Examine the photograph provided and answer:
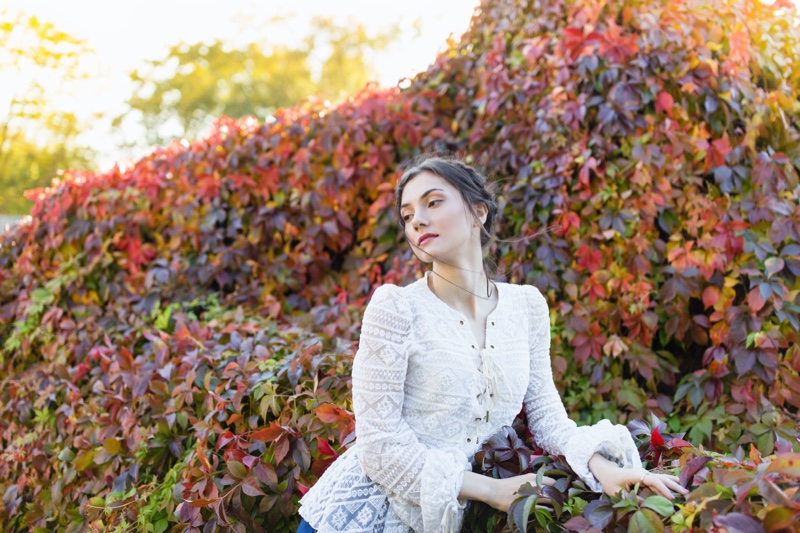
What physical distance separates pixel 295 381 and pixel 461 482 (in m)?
0.98

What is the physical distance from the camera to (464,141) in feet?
12.3

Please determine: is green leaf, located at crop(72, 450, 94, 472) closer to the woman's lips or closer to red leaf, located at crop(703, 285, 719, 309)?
the woman's lips

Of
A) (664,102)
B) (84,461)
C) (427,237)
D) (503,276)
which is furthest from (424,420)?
(664,102)

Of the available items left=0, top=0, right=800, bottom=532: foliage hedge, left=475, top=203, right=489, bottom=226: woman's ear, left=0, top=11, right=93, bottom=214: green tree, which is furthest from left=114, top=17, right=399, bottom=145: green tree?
left=475, top=203, right=489, bottom=226: woman's ear

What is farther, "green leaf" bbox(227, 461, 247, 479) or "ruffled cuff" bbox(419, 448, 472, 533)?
"green leaf" bbox(227, 461, 247, 479)

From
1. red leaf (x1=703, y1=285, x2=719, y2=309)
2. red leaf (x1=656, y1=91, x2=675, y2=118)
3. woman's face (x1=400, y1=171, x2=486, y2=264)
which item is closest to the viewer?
woman's face (x1=400, y1=171, x2=486, y2=264)

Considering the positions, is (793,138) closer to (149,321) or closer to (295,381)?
(295,381)

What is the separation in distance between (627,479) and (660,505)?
0.13 meters

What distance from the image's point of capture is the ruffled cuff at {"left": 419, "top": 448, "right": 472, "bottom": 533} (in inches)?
61.0

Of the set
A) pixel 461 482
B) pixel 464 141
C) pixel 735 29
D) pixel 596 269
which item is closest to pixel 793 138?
pixel 735 29

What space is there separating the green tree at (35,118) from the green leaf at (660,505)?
34.1ft

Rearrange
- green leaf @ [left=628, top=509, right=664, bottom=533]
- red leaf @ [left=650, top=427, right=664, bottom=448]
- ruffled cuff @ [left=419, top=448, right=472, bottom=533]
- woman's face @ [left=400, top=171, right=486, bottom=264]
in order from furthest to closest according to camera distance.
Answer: woman's face @ [left=400, top=171, right=486, bottom=264], red leaf @ [left=650, top=427, right=664, bottom=448], ruffled cuff @ [left=419, top=448, right=472, bottom=533], green leaf @ [left=628, top=509, right=664, bottom=533]

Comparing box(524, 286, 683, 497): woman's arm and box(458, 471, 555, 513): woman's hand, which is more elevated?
box(524, 286, 683, 497): woman's arm

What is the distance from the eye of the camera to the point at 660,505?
53.5 inches
